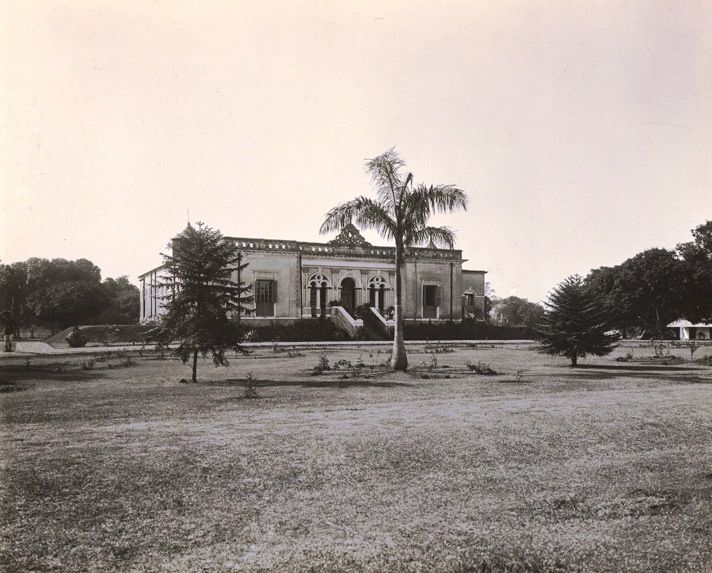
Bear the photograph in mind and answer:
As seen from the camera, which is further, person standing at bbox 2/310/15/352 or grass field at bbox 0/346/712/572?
person standing at bbox 2/310/15/352

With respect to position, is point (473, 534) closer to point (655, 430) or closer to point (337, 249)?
point (655, 430)

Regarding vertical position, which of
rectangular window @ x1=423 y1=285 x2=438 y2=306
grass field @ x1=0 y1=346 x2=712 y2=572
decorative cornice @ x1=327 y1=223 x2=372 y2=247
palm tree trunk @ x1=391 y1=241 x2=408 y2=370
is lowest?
grass field @ x1=0 y1=346 x2=712 y2=572

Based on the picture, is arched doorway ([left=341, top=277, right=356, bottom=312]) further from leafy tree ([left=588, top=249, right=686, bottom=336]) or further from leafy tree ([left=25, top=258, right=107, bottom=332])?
leafy tree ([left=25, top=258, right=107, bottom=332])

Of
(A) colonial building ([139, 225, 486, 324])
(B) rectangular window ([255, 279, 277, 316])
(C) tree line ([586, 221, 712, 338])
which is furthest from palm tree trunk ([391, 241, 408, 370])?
(C) tree line ([586, 221, 712, 338])

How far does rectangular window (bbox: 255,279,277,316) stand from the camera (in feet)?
100

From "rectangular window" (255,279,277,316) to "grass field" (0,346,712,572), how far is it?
20.4m

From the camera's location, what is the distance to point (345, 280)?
3350cm

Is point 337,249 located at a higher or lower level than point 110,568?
higher

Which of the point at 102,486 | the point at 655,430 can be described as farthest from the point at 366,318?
the point at 102,486

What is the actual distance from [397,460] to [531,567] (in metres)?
2.34

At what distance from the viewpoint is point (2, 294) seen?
3114 cm

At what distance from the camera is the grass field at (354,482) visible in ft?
12.5

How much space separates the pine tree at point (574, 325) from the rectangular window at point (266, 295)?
1735cm

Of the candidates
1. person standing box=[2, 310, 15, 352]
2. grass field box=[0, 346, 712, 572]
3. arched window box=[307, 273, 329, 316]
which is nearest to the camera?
grass field box=[0, 346, 712, 572]
